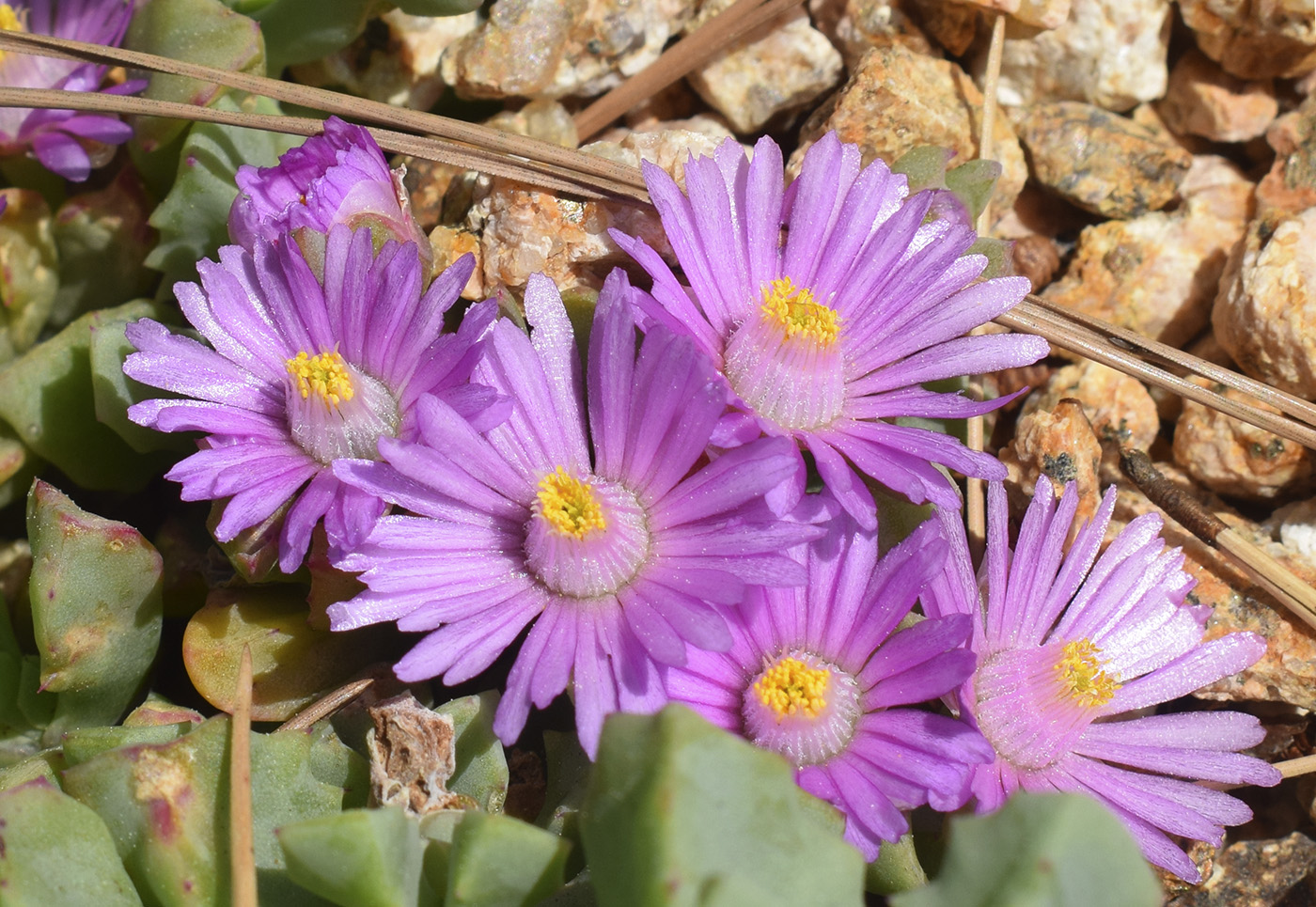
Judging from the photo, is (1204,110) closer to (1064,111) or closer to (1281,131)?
(1281,131)

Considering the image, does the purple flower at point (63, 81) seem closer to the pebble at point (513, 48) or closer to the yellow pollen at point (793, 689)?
the pebble at point (513, 48)

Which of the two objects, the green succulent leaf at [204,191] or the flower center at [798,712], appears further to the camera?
the green succulent leaf at [204,191]

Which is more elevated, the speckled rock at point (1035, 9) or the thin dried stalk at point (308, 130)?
the thin dried stalk at point (308, 130)

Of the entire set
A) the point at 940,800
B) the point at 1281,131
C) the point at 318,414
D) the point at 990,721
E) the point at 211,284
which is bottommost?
the point at 990,721

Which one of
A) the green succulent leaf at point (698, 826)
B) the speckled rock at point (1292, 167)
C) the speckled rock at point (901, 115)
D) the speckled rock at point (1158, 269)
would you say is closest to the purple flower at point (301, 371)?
the green succulent leaf at point (698, 826)

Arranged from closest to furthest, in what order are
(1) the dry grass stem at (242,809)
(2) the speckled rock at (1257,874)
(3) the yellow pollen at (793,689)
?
(1) the dry grass stem at (242,809) < (3) the yellow pollen at (793,689) < (2) the speckled rock at (1257,874)

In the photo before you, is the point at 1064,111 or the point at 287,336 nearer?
the point at 287,336

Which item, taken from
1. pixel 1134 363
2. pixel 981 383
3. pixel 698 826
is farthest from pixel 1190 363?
pixel 698 826

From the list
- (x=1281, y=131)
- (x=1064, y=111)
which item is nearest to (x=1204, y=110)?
(x=1281, y=131)

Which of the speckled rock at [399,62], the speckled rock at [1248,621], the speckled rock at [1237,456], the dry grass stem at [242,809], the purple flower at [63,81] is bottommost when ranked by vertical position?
the speckled rock at [1248,621]
